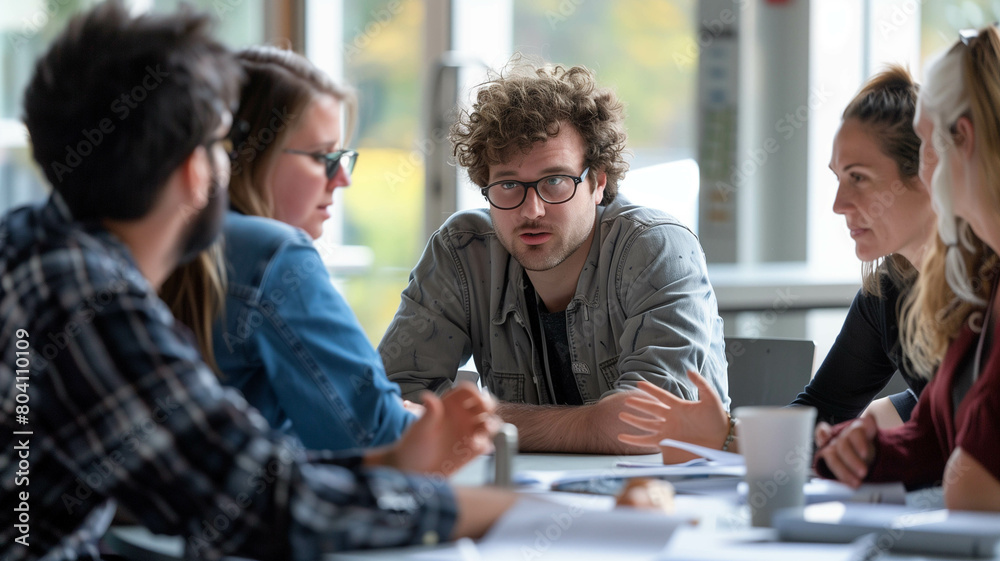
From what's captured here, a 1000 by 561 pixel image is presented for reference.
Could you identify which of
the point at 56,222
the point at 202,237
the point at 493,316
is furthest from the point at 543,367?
the point at 56,222

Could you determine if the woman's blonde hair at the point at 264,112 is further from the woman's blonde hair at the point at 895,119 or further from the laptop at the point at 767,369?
the laptop at the point at 767,369

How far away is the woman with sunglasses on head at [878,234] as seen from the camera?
1853 mm

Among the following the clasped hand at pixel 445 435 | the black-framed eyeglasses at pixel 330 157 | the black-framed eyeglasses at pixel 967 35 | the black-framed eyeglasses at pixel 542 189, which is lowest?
the clasped hand at pixel 445 435

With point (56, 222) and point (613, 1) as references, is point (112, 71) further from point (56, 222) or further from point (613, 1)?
point (613, 1)

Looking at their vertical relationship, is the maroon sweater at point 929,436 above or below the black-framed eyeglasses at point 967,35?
below

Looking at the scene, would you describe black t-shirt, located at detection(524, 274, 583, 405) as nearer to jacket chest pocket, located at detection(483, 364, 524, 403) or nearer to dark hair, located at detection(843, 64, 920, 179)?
jacket chest pocket, located at detection(483, 364, 524, 403)

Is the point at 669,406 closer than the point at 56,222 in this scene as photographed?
No

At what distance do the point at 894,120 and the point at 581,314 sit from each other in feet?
2.62

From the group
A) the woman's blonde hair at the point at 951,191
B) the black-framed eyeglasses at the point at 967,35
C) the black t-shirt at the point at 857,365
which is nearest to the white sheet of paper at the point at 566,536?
the woman's blonde hair at the point at 951,191

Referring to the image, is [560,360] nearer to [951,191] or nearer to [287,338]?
[287,338]

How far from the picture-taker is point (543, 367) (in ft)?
7.48

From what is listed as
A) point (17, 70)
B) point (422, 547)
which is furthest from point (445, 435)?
point (17, 70)

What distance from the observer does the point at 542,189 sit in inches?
87.2

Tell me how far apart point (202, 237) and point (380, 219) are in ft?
11.2
